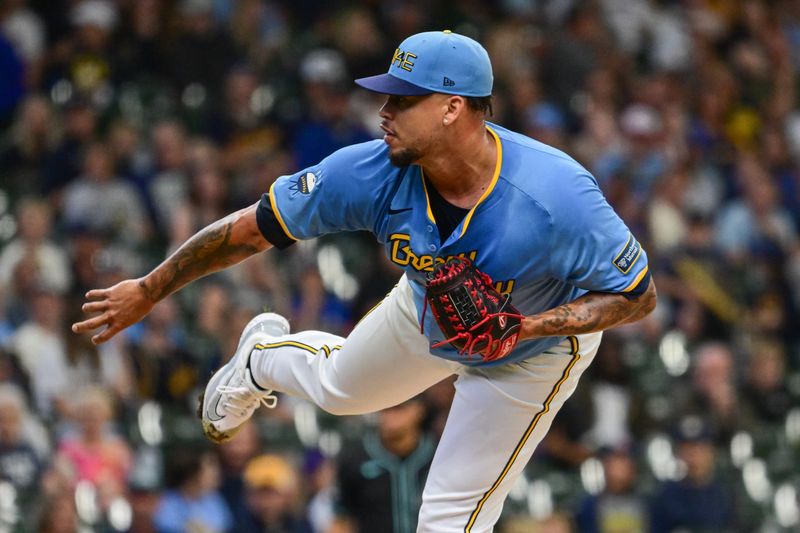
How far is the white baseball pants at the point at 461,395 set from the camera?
18.7ft

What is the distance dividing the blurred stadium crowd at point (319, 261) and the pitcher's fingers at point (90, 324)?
2.25 meters

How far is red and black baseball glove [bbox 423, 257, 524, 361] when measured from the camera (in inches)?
201

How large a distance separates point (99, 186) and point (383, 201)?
5.13 meters

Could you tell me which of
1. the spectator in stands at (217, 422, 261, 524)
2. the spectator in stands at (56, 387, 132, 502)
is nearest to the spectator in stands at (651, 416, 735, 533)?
the spectator in stands at (217, 422, 261, 524)

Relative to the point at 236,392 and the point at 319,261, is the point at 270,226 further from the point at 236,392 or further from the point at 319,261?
the point at 319,261

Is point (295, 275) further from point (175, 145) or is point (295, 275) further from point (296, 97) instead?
point (296, 97)

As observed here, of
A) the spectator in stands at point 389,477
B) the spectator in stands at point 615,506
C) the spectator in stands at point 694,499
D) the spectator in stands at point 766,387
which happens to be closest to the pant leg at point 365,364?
the spectator in stands at point 389,477

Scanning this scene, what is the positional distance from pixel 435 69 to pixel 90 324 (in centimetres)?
159

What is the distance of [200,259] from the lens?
18.7ft

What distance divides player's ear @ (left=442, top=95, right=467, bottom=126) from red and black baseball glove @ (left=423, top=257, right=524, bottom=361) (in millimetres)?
512

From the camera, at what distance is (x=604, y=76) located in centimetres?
1334

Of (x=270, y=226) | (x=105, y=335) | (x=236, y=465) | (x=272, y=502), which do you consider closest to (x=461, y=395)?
(x=270, y=226)

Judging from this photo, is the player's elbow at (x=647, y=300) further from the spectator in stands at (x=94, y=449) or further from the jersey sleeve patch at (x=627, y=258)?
the spectator in stands at (x=94, y=449)

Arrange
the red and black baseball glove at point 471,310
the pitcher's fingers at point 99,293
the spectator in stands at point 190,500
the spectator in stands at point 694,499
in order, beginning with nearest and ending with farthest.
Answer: the red and black baseball glove at point 471,310, the pitcher's fingers at point 99,293, the spectator in stands at point 190,500, the spectator in stands at point 694,499
